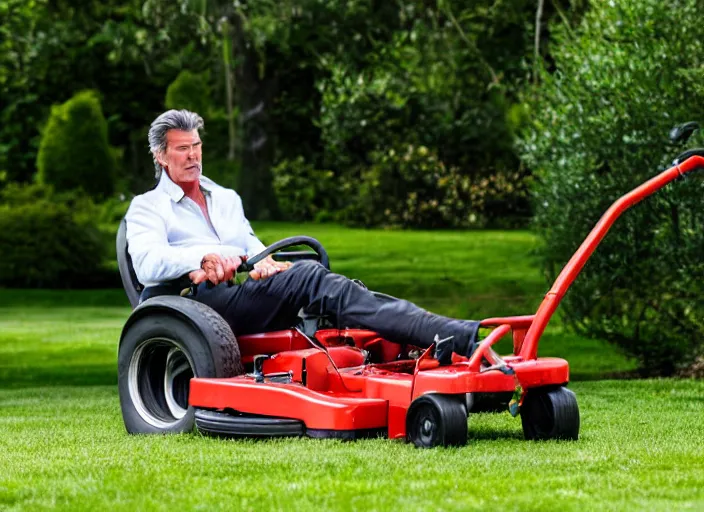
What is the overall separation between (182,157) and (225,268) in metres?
0.77

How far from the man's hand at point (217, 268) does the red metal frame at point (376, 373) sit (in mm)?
347

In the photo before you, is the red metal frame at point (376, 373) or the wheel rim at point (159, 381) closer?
the red metal frame at point (376, 373)

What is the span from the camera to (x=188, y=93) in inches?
1094

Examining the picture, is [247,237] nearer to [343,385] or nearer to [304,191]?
[343,385]

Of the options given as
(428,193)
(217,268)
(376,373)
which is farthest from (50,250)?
(376,373)

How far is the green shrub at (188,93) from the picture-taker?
90.9 ft

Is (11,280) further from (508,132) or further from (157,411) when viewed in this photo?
(157,411)

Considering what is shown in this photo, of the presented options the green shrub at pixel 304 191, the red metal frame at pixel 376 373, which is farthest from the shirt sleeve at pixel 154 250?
the green shrub at pixel 304 191

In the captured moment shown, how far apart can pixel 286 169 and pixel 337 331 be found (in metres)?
22.5

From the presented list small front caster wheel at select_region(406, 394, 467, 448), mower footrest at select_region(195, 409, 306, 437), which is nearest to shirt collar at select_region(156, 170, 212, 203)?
mower footrest at select_region(195, 409, 306, 437)

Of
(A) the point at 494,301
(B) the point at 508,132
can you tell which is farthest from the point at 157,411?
→ (B) the point at 508,132

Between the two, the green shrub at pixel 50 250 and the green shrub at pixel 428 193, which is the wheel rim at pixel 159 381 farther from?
the green shrub at pixel 428 193

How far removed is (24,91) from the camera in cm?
3009

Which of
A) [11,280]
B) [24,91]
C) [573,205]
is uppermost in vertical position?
[24,91]
